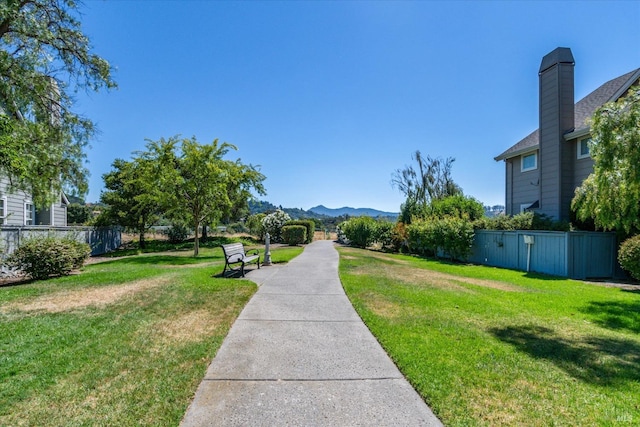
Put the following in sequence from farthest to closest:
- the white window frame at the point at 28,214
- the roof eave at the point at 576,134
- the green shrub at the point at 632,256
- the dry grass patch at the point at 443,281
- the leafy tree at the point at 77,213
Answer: the leafy tree at the point at 77,213 < the white window frame at the point at 28,214 < the roof eave at the point at 576,134 < the green shrub at the point at 632,256 < the dry grass patch at the point at 443,281

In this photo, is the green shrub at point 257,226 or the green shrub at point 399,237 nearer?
the green shrub at point 399,237

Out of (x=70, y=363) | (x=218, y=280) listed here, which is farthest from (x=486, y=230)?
(x=70, y=363)

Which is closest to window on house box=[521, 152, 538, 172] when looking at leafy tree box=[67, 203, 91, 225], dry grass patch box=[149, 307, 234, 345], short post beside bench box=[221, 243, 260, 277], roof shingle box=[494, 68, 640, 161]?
roof shingle box=[494, 68, 640, 161]

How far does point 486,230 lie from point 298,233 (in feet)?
45.9

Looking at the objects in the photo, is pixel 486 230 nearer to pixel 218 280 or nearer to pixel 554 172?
pixel 554 172

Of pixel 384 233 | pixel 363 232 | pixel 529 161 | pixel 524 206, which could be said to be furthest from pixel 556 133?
pixel 363 232

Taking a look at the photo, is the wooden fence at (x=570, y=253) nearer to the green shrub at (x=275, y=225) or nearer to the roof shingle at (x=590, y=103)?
the roof shingle at (x=590, y=103)

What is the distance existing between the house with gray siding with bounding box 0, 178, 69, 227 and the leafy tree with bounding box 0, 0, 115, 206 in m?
5.51

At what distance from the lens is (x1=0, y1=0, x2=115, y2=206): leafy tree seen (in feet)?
19.7

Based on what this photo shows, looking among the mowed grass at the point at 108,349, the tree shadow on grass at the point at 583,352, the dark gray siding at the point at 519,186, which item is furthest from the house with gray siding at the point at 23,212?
the dark gray siding at the point at 519,186

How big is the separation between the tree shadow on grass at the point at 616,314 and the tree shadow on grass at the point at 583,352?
3.40ft

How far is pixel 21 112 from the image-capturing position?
6.92 meters

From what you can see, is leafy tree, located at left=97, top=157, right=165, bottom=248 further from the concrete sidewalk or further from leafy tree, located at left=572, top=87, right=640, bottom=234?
leafy tree, located at left=572, top=87, right=640, bottom=234

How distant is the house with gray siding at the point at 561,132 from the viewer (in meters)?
14.3
